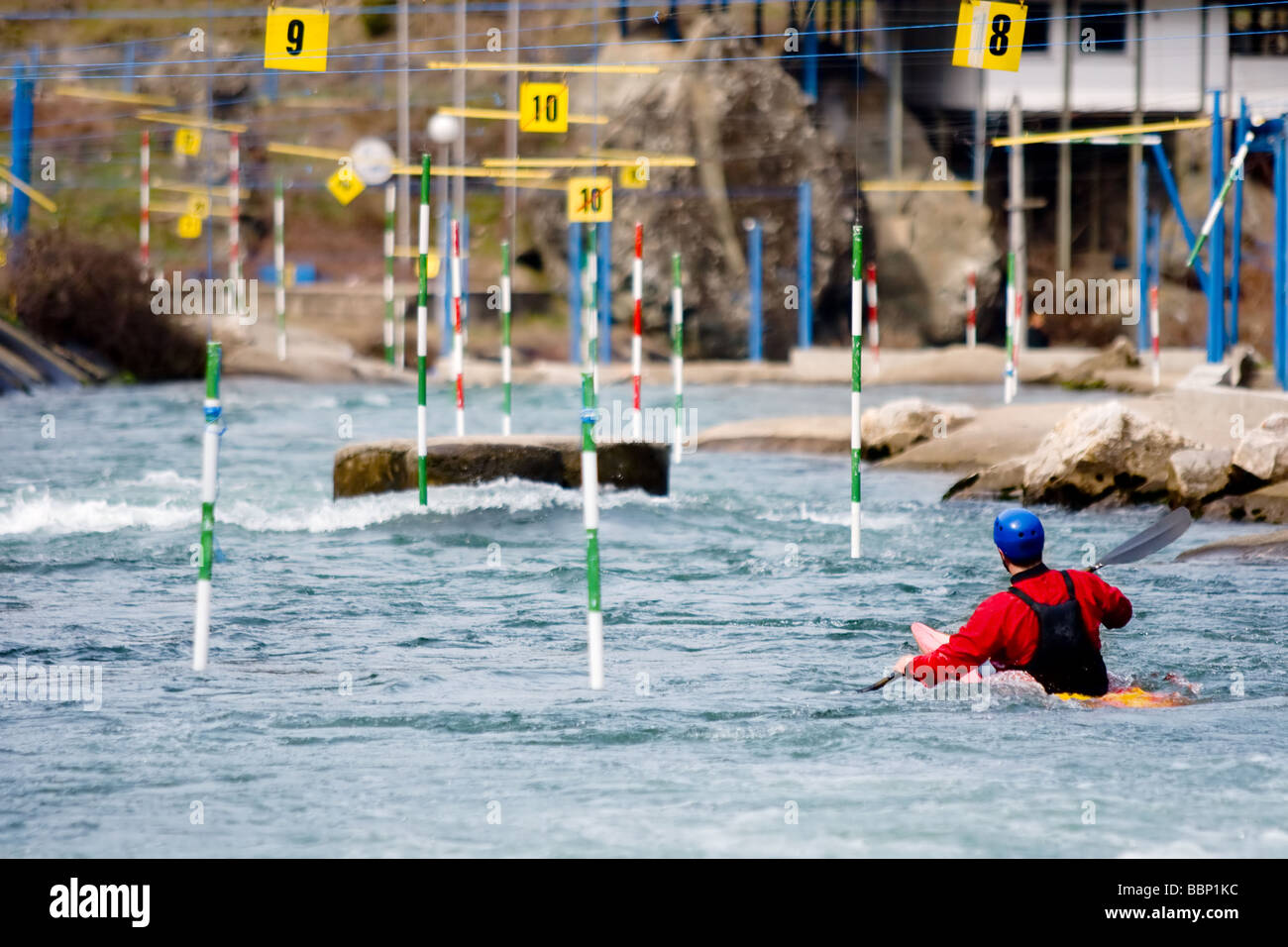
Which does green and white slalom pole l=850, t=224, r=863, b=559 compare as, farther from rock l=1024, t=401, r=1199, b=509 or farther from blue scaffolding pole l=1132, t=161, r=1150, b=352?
blue scaffolding pole l=1132, t=161, r=1150, b=352

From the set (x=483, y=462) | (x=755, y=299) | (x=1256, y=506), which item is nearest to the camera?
(x=483, y=462)

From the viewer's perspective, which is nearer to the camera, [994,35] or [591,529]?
[591,529]

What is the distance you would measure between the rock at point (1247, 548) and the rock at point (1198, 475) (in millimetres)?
1804

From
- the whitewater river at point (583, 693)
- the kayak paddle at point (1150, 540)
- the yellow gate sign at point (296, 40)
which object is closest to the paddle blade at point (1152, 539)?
the kayak paddle at point (1150, 540)

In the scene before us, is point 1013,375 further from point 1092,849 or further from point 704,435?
point 1092,849

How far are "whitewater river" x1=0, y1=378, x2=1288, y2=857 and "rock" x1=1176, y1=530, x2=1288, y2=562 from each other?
24 centimetres

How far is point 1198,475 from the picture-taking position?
42.3ft

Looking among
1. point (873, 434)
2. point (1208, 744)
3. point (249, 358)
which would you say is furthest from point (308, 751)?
point (249, 358)

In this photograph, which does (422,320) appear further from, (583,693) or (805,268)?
(805,268)

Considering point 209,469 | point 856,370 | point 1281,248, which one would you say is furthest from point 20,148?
point 209,469

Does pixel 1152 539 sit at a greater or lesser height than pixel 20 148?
lesser

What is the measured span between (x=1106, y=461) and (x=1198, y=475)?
0.83m

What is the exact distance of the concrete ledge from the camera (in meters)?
12.2

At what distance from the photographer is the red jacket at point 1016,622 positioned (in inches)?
263
